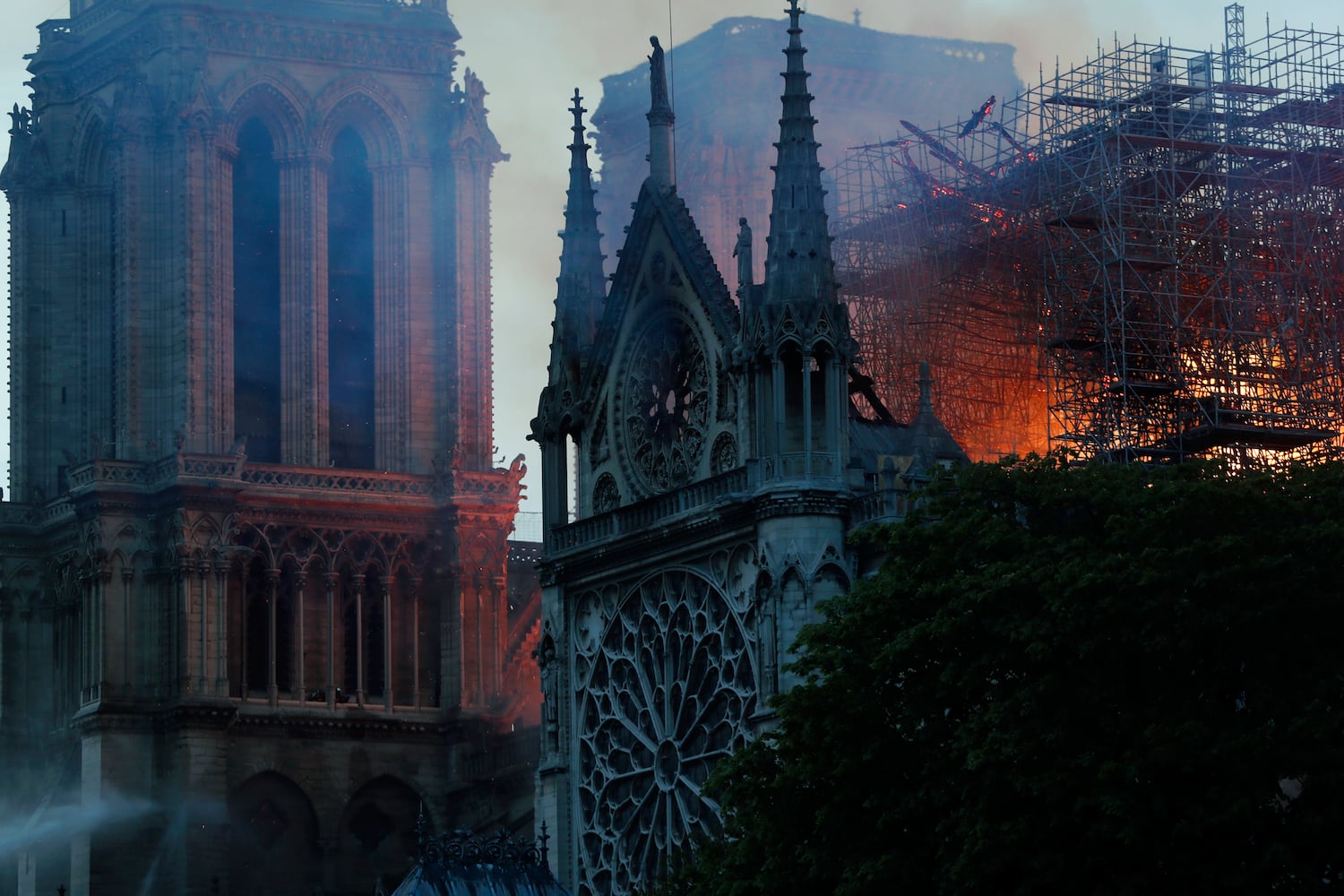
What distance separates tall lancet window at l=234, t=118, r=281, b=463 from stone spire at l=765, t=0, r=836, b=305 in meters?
31.7

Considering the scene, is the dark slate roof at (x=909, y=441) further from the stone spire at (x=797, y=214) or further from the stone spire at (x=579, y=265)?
the stone spire at (x=579, y=265)

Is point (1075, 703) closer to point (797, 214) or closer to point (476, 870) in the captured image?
point (476, 870)

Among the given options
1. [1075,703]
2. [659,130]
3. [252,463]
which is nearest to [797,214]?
[659,130]

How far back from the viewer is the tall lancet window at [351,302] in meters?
89.2

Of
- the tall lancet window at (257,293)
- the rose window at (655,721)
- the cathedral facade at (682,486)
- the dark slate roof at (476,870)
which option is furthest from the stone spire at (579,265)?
the tall lancet window at (257,293)

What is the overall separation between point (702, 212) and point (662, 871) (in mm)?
42396

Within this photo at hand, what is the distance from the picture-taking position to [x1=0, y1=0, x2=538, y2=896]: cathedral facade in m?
81.9

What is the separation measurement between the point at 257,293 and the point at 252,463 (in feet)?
22.5

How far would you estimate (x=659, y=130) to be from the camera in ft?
210

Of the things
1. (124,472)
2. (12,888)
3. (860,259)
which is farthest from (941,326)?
(12,888)

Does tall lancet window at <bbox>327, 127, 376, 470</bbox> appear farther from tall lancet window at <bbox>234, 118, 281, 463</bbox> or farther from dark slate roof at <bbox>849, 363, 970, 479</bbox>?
dark slate roof at <bbox>849, 363, 970, 479</bbox>

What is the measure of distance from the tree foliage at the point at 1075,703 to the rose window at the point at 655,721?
10.8 meters

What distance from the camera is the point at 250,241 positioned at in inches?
3487

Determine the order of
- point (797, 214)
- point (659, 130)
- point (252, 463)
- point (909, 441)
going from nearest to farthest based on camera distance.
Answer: point (797, 214)
point (909, 441)
point (659, 130)
point (252, 463)
